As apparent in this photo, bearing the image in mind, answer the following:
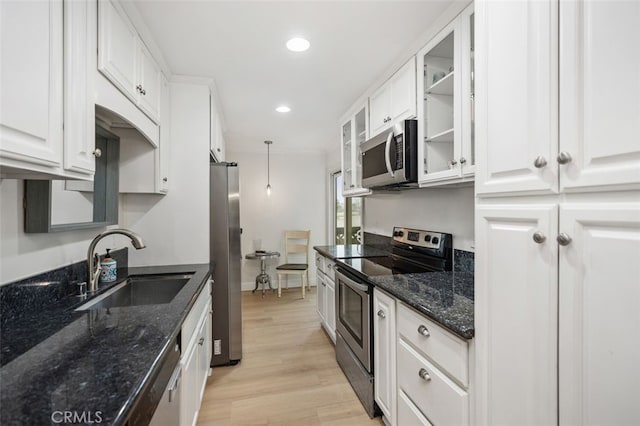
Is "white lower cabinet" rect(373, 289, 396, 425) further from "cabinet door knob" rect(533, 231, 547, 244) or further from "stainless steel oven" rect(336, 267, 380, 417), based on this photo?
"cabinet door knob" rect(533, 231, 547, 244)

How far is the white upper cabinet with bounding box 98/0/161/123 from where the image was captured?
1.27m

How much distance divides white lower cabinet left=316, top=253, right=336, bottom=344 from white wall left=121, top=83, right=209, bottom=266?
120 cm

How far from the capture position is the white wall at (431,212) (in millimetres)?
1926

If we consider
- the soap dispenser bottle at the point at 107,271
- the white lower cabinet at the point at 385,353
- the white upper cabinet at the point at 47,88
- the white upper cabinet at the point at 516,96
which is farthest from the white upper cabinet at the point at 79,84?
the white lower cabinet at the point at 385,353

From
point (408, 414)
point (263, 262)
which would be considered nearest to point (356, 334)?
point (408, 414)

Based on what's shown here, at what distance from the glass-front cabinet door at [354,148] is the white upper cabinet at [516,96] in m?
1.70

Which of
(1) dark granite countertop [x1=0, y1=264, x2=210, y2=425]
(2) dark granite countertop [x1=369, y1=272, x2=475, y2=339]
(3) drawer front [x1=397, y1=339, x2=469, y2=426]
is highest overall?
(2) dark granite countertop [x1=369, y1=272, x2=475, y2=339]

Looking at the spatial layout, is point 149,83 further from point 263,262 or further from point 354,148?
point 263,262

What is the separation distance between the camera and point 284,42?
191 centimetres

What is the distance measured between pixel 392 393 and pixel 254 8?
2.27 m

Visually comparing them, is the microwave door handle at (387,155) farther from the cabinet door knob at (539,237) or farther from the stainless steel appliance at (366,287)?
the cabinet door knob at (539,237)

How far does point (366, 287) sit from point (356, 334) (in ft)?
1.49

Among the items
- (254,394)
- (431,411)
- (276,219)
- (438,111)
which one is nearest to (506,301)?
(431,411)

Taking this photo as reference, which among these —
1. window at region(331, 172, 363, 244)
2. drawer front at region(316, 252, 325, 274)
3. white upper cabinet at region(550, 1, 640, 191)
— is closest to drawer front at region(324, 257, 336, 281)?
drawer front at region(316, 252, 325, 274)
